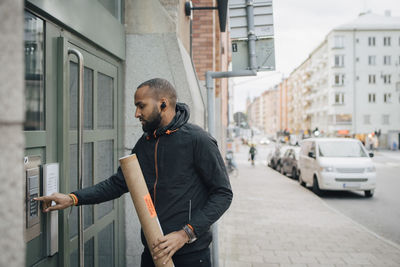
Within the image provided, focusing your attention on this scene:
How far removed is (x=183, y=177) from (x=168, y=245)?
42 centimetres

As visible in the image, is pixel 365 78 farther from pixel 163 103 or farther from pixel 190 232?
pixel 190 232

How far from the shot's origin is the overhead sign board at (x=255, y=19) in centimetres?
450

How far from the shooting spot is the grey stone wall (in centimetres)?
79

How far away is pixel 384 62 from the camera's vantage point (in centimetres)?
5731

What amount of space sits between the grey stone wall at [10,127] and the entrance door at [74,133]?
1.34 meters

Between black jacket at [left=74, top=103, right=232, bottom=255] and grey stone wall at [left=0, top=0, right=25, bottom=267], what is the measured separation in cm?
136

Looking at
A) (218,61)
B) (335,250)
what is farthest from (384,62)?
(335,250)

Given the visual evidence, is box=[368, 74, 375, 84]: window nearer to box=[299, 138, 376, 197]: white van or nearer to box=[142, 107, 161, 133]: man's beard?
box=[299, 138, 376, 197]: white van

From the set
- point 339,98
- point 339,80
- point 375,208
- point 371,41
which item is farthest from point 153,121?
point 371,41

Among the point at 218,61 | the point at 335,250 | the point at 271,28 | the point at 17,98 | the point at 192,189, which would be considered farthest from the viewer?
the point at 218,61

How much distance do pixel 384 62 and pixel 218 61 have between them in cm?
5292

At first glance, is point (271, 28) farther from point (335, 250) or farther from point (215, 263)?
point (335, 250)

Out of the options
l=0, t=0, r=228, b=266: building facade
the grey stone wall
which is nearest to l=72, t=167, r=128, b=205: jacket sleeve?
l=0, t=0, r=228, b=266: building facade

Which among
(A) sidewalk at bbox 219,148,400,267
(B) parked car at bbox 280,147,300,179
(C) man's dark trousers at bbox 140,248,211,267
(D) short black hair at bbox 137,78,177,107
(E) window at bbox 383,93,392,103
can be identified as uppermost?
(E) window at bbox 383,93,392,103
